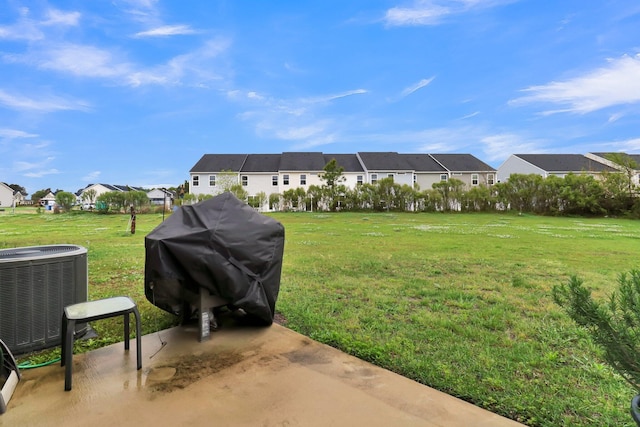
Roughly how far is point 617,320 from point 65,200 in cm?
3359

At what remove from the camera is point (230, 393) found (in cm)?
190

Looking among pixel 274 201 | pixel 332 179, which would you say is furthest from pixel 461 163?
pixel 274 201

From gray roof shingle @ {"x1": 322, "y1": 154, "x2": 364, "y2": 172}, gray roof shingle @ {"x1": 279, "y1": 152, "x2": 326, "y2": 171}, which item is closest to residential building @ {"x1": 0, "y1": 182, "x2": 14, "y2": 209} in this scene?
gray roof shingle @ {"x1": 279, "y1": 152, "x2": 326, "y2": 171}

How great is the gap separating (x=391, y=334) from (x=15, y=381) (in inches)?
110

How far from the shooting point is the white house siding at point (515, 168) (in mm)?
32691

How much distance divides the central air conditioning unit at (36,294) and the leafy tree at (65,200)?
29.7 metres

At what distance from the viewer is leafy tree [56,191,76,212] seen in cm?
2541

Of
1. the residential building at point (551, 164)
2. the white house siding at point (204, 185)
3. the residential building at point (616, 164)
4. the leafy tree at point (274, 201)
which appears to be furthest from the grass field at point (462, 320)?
the residential building at point (551, 164)

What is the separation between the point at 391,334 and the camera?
2.81 meters

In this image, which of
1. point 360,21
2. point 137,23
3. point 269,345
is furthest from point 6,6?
point 360,21

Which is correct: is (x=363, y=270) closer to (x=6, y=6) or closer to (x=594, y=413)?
(x=594, y=413)

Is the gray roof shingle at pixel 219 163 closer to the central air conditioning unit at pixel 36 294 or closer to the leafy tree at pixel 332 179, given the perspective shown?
the leafy tree at pixel 332 179

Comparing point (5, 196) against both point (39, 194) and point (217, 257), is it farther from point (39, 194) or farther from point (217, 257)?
point (217, 257)

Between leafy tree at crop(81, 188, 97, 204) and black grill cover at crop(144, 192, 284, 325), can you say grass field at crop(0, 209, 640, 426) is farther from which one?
leafy tree at crop(81, 188, 97, 204)
